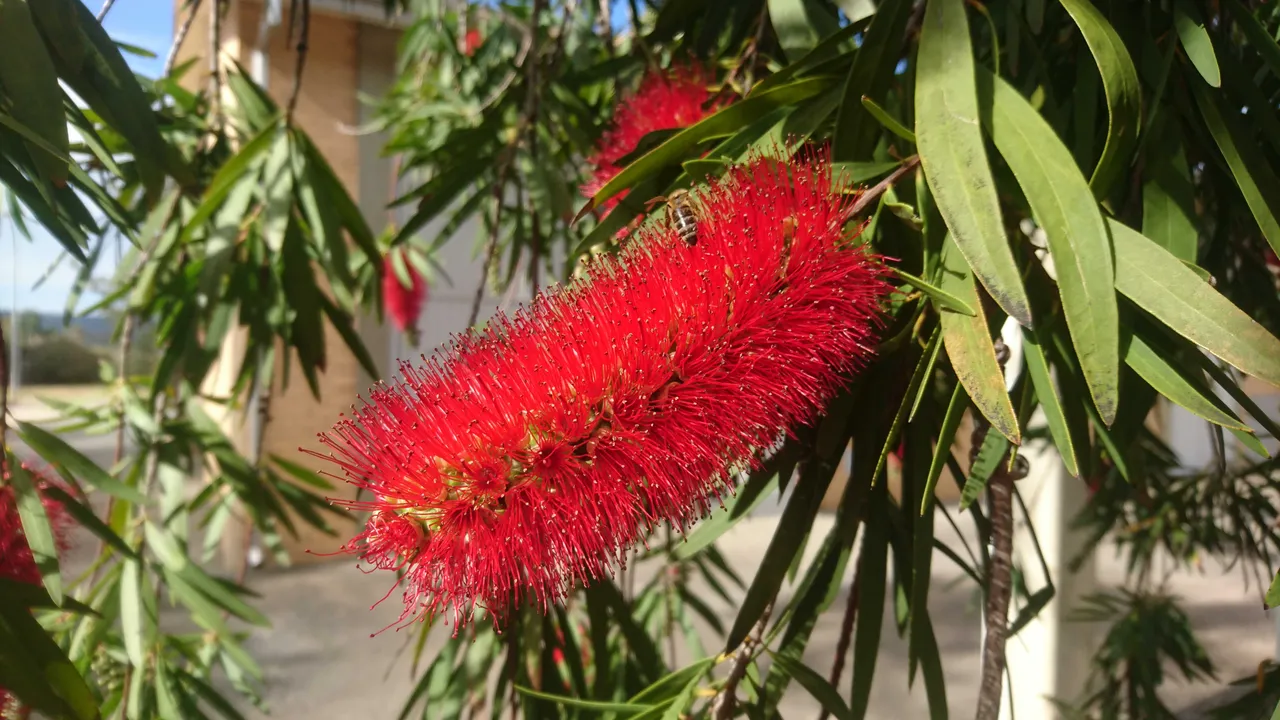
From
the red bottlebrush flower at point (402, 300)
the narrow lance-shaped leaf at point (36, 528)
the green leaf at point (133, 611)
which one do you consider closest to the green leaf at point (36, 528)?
the narrow lance-shaped leaf at point (36, 528)

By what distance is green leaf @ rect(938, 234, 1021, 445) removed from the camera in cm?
20

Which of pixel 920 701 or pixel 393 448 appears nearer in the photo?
pixel 393 448

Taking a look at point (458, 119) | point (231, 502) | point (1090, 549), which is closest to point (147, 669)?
point (231, 502)

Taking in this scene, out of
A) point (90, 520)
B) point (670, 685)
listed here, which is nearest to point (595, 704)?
point (670, 685)

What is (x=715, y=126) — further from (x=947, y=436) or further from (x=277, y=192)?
(x=277, y=192)

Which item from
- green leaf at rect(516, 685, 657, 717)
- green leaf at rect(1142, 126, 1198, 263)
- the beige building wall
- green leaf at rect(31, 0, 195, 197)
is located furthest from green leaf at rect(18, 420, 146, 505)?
the beige building wall

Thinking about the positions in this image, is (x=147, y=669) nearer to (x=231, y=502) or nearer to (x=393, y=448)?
(x=231, y=502)

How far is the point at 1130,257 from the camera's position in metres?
0.22

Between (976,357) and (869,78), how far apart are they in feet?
0.37

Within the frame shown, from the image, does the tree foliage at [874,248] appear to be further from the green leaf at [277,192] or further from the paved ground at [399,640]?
the paved ground at [399,640]

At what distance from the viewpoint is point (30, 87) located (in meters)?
0.26

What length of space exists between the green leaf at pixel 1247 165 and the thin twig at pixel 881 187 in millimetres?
112

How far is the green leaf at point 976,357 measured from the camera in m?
0.20

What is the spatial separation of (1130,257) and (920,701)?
821 mm
